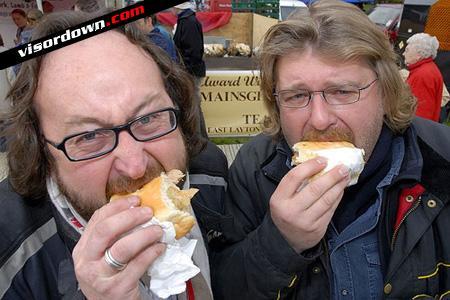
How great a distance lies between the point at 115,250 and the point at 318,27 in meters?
1.43

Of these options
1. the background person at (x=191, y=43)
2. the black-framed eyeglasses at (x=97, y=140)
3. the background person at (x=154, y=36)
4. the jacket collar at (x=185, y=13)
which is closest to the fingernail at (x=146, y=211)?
the black-framed eyeglasses at (x=97, y=140)

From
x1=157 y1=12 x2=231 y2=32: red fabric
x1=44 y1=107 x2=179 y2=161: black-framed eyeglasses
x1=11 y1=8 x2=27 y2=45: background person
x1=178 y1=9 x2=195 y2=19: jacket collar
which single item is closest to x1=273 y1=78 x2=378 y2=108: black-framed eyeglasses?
x1=44 y1=107 x2=179 y2=161: black-framed eyeglasses

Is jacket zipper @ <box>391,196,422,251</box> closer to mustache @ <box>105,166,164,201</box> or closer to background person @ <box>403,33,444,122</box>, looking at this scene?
mustache @ <box>105,166,164,201</box>

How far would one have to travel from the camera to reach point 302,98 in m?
1.95

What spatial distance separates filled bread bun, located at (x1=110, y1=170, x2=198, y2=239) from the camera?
4.72 feet

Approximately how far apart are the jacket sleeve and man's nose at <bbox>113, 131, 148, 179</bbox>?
23.3 inches

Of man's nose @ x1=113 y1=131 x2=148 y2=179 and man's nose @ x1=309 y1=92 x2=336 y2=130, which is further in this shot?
man's nose @ x1=309 y1=92 x2=336 y2=130

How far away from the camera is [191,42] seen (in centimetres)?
754

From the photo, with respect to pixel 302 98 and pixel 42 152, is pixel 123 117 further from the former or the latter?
pixel 302 98

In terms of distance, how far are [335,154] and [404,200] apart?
410 mm

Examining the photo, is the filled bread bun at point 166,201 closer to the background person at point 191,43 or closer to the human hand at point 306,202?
the human hand at point 306,202

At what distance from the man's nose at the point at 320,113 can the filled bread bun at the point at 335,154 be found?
0.32 ft

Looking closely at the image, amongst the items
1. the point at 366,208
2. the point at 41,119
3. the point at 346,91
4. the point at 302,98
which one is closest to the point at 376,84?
the point at 346,91

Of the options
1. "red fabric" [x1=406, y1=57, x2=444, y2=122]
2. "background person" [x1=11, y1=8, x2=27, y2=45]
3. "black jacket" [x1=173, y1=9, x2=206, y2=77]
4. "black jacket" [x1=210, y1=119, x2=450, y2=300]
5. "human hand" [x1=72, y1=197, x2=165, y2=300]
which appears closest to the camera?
"human hand" [x1=72, y1=197, x2=165, y2=300]
